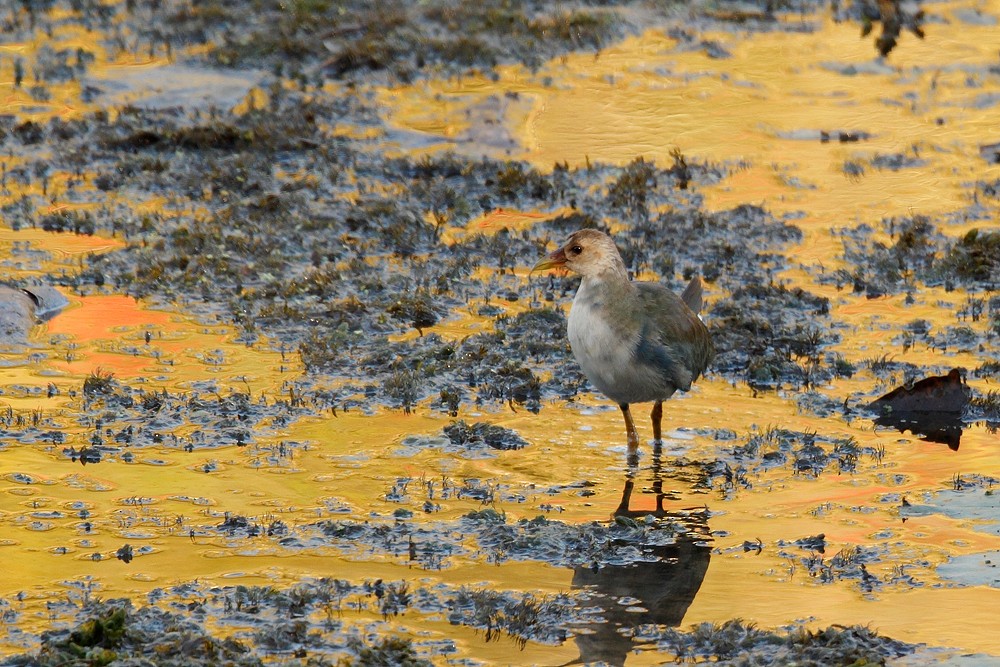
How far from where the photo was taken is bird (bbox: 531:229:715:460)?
8.45m

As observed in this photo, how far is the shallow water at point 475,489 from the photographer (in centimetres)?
685

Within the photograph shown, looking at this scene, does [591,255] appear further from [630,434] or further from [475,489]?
[475,489]

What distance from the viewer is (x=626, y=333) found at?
847 cm

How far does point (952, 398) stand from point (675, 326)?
2.06m

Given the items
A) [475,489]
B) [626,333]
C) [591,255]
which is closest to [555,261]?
[591,255]

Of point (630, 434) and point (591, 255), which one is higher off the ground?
point (591, 255)

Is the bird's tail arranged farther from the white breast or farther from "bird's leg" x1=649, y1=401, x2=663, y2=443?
the white breast

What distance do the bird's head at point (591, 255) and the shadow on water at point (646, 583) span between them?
4.75 feet

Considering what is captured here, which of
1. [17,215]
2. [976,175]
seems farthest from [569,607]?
[976,175]

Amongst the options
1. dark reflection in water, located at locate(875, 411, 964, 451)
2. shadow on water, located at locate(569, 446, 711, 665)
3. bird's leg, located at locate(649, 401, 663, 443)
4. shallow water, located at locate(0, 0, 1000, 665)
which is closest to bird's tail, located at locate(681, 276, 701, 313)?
shallow water, located at locate(0, 0, 1000, 665)

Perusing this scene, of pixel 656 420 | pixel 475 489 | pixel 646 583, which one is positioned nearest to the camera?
pixel 646 583

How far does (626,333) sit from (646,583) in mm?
1829

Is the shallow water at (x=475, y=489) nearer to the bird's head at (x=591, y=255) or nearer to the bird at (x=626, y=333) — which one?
the bird at (x=626, y=333)

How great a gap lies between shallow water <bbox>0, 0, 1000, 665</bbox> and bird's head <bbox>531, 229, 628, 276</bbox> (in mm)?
1060
